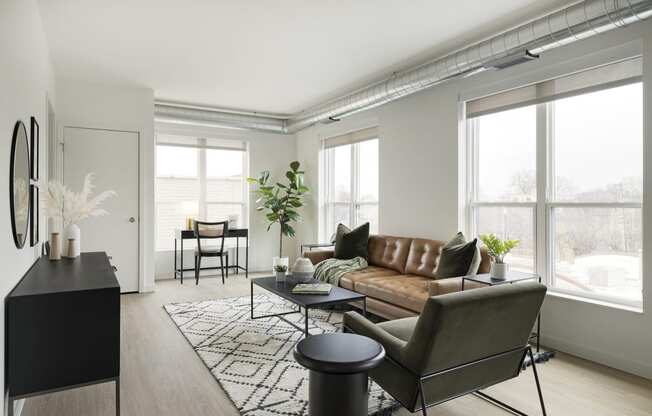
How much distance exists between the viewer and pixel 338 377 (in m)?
1.68

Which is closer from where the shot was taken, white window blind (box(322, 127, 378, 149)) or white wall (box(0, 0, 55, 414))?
white wall (box(0, 0, 55, 414))

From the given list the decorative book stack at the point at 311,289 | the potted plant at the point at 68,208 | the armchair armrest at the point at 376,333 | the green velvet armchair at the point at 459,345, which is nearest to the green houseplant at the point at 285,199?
the decorative book stack at the point at 311,289

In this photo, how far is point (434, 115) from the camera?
463cm

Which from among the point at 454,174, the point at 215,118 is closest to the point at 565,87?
the point at 454,174

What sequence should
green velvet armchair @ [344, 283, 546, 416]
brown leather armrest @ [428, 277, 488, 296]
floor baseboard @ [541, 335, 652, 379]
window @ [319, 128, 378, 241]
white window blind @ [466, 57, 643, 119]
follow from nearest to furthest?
green velvet armchair @ [344, 283, 546, 416]
floor baseboard @ [541, 335, 652, 379]
white window blind @ [466, 57, 643, 119]
brown leather armrest @ [428, 277, 488, 296]
window @ [319, 128, 378, 241]

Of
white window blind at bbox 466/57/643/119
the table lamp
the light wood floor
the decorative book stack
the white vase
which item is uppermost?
white window blind at bbox 466/57/643/119

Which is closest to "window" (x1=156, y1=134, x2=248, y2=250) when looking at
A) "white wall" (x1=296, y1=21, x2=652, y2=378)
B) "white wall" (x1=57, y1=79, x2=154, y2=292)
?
"white wall" (x1=57, y1=79, x2=154, y2=292)

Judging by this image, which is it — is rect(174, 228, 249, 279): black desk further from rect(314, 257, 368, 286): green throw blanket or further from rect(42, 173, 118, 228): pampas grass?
rect(42, 173, 118, 228): pampas grass

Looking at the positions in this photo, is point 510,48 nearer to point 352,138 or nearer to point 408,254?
point 408,254

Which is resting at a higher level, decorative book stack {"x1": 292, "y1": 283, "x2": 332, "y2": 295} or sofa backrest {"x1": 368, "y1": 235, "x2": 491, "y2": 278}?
sofa backrest {"x1": 368, "y1": 235, "x2": 491, "y2": 278}

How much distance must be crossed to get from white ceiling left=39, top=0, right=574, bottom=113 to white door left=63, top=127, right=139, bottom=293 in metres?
0.73

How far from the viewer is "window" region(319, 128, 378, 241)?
5.83m

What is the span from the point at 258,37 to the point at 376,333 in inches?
111

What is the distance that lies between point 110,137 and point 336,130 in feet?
10.1
